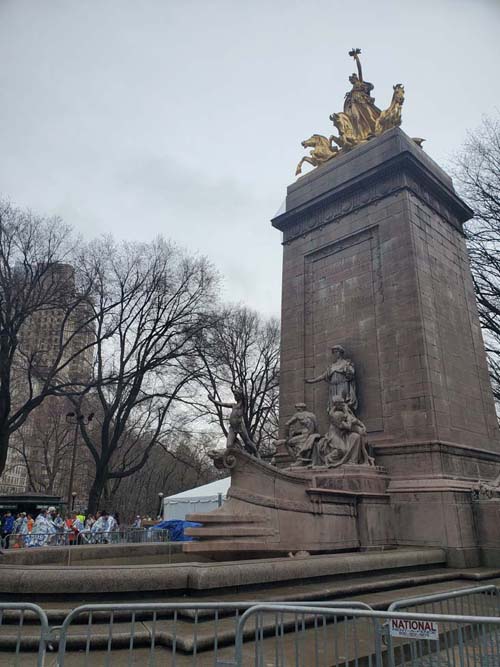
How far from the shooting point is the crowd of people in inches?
634

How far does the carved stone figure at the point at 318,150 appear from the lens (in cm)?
1861

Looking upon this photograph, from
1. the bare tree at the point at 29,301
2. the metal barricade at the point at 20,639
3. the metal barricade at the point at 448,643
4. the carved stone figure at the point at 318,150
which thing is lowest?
the metal barricade at the point at 20,639

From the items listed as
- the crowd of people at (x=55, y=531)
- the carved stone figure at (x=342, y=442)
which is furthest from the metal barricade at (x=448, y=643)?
the crowd of people at (x=55, y=531)

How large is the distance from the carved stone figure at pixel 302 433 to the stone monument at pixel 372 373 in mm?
51

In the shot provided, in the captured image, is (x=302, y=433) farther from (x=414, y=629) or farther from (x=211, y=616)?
(x=414, y=629)

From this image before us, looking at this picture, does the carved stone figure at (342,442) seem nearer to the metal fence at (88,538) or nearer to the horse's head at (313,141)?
the metal fence at (88,538)

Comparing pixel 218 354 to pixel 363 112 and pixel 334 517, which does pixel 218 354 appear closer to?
pixel 363 112

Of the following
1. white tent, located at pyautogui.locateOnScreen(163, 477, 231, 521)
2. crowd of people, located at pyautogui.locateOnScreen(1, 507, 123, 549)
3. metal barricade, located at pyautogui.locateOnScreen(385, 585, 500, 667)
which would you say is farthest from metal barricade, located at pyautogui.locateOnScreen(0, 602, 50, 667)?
white tent, located at pyautogui.locateOnScreen(163, 477, 231, 521)

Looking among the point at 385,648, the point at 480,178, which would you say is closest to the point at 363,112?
the point at 480,178

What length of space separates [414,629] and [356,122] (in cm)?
1774

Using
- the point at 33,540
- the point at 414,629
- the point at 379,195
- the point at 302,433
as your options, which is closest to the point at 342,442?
the point at 302,433

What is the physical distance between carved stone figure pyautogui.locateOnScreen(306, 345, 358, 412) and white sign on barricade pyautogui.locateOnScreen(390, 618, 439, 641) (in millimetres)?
10151

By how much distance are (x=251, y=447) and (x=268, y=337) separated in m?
22.6

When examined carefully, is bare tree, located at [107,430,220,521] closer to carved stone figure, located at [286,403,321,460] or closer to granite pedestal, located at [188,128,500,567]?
granite pedestal, located at [188,128,500,567]
